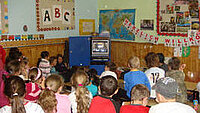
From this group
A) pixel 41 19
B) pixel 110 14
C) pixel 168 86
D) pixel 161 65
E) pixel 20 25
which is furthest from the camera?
pixel 110 14

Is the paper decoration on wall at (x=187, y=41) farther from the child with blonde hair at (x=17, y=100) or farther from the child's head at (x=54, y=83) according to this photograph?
the child with blonde hair at (x=17, y=100)

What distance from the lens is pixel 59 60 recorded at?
23.1 ft

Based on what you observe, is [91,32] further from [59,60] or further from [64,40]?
[59,60]

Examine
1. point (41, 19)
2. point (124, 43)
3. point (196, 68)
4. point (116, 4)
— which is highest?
point (116, 4)

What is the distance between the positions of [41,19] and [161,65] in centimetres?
396

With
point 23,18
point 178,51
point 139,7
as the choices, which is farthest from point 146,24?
point 23,18

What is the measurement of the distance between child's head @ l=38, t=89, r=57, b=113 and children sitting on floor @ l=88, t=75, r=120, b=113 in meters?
0.51

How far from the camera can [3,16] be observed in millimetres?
6418

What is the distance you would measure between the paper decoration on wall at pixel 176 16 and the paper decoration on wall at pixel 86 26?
2505 millimetres

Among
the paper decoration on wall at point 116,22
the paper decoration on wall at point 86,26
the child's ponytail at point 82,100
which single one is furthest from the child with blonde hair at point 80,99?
the paper decoration on wall at point 86,26

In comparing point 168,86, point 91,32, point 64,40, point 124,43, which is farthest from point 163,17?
point 168,86

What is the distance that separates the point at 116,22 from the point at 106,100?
21.0ft

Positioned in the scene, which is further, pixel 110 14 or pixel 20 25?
pixel 110 14

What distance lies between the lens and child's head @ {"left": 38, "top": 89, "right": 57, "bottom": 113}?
281 cm
